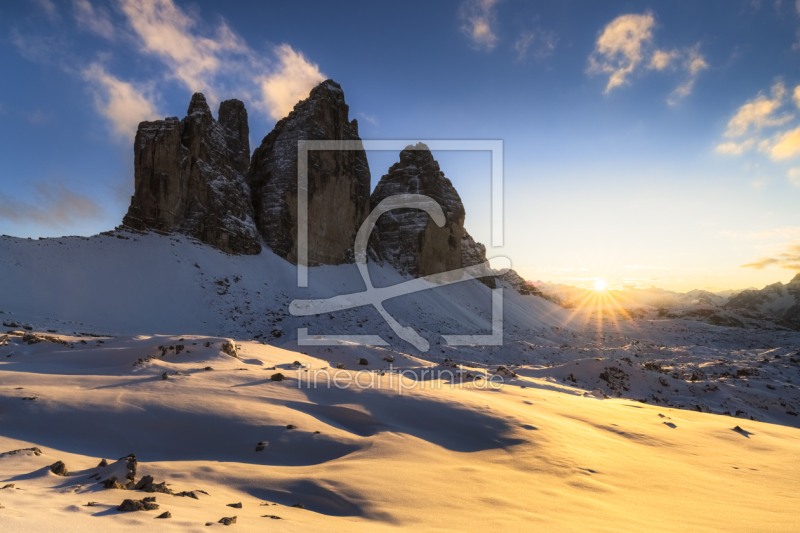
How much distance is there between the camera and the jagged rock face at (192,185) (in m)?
27.1

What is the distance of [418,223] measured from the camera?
47.7m

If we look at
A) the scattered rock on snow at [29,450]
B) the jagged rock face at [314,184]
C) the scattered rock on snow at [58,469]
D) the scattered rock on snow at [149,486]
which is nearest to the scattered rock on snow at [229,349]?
the scattered rock on snow at [29,450]

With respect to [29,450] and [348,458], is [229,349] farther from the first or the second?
[348,458]

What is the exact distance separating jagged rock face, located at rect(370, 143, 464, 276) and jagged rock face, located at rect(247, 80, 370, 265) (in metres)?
6.46

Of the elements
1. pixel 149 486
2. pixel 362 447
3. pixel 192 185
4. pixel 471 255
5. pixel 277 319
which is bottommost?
pixel 362 447

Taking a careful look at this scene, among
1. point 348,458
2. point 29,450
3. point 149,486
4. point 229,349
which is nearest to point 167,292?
point 229,349

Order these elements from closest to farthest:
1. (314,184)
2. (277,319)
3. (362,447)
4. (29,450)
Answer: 1. (29,450)
2. (362,447)
3. (277,319)
4. (314,184)

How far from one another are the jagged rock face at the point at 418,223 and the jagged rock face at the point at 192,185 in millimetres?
17569

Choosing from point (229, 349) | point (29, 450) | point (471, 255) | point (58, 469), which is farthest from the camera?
point (471, 255)

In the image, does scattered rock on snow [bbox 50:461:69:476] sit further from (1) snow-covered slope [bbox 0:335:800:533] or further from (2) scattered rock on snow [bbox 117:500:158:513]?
(2) scattered rock on snow [bbox 117:500:158:513]

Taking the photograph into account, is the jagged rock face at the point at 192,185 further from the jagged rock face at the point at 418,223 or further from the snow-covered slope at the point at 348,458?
the snow-covered slope at the point at 348,458

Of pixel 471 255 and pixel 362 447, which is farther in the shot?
pixel 471 255

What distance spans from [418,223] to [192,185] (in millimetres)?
25910

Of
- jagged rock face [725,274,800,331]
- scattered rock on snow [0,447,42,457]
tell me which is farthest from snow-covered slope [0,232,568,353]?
jagged rock face [725,274,800,331]
